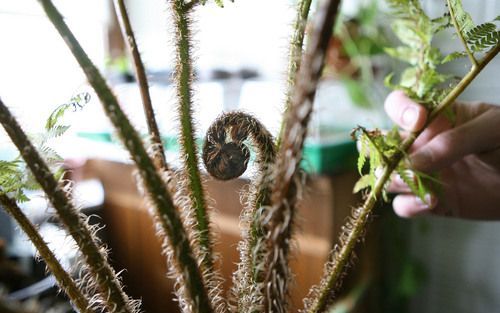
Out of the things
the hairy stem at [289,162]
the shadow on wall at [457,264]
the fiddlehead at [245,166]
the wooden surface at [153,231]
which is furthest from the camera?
the shadow on wall at [457,264]

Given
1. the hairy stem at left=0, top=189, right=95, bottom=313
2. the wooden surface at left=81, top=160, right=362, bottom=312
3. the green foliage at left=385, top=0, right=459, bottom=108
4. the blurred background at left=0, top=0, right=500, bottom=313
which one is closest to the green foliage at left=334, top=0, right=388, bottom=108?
the blurred background at left=0, top=0, right=500, bottom=313

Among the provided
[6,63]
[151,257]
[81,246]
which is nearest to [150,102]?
[81,246]

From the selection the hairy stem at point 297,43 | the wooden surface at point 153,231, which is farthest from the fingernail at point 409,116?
the wooden surface at point 153,231

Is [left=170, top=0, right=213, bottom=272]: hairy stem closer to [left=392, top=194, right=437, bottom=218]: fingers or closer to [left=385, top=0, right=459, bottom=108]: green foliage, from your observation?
[left=385, top=0, right=459, bottom=108]: green foliage

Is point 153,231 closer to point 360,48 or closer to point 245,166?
point 360,48

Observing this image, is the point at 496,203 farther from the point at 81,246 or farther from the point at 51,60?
the point at 51,60

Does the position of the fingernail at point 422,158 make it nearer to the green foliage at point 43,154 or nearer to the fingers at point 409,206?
the fingers at point 409,206
